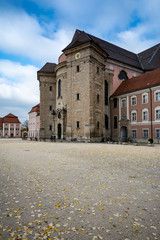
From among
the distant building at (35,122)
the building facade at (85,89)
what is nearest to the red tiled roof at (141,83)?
the building facade at (85,89)

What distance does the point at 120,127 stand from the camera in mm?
32500

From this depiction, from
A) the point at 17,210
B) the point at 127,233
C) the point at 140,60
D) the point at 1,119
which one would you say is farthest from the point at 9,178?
the point at 1,119

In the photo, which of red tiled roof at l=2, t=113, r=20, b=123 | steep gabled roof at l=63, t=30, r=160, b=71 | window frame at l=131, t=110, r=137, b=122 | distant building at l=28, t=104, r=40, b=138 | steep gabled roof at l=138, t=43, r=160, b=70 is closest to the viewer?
window frame at l=131, t=110, r=137, b=122

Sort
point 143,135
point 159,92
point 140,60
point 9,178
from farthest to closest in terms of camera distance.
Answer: point 140,60, point 143,135, point 159,92, point 9,178

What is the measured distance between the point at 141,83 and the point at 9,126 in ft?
231

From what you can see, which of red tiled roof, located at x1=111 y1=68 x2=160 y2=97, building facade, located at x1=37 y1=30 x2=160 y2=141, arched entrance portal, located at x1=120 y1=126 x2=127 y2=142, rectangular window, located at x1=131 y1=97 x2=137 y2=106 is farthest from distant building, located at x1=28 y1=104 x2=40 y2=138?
rectangular window, located at x1=131 y1=97 x2=137 y2=106

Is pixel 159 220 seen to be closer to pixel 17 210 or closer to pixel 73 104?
pixel 17 210

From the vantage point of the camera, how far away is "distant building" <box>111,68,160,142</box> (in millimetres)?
26739

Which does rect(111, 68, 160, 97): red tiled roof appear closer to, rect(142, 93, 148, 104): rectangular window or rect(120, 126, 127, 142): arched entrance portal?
rect(142, 93, 148, 104): rectangular window

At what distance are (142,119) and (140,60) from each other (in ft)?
84.6

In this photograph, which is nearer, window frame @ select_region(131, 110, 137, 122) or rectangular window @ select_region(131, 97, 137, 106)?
window frame @ select_region(131, 110, 137, 122)

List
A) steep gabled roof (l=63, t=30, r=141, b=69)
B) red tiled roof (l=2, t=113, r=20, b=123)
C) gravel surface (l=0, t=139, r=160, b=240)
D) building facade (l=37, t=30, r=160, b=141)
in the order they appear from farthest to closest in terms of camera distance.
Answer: red tiled roof (l=2, t=113, r=20, b=123) < steep gabled roof (l=63, t=30, r=141, b=69) < building facade (l=37, t=30, r=160, b=141) < gravel surface (l=0, t=139, r=160, b=240)

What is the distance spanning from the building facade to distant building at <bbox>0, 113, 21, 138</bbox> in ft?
158

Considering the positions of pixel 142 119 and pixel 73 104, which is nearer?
pixel 142 119
